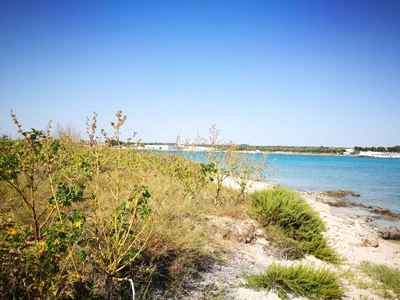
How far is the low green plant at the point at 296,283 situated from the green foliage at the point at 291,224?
44.7 inches

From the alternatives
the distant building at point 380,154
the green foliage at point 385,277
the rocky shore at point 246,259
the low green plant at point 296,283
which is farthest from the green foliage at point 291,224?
the distant building at point 380,154

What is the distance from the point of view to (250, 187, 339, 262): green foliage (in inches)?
186

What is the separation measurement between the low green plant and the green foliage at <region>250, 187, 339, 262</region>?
3.73ft

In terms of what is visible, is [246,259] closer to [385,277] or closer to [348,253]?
[385,277]

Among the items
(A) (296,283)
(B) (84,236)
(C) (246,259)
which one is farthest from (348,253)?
(B) (84,236)

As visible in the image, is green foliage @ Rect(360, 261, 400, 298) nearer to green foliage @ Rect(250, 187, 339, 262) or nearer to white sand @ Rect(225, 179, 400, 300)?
white sand @ Rect(225, 179, 400, 300)

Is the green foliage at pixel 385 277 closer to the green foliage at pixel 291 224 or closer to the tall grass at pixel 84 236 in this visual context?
the green foliage at pixel 291 224

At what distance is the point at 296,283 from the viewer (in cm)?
328

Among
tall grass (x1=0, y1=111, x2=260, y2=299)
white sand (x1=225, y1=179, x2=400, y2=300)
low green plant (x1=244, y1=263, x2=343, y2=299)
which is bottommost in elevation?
white sand (x1=225, y1=179, x2=400, y2=300)

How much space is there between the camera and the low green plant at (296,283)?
321 cm

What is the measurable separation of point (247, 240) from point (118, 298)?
116 inches

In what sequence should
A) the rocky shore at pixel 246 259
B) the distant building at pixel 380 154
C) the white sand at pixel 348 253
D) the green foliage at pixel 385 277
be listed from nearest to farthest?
1. the rocky shore at pixel 246 259
2. the white sand at pixel 348 253
3. the green foliage at pixel 385 277
4. the distant building at pixel 380 154

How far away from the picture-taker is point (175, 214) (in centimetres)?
441

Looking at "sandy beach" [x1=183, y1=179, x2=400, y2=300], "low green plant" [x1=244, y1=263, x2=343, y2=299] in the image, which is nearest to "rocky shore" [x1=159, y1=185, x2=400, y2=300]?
"sandy beach" [x1=183, y1=179, x2=400, y2=300]
